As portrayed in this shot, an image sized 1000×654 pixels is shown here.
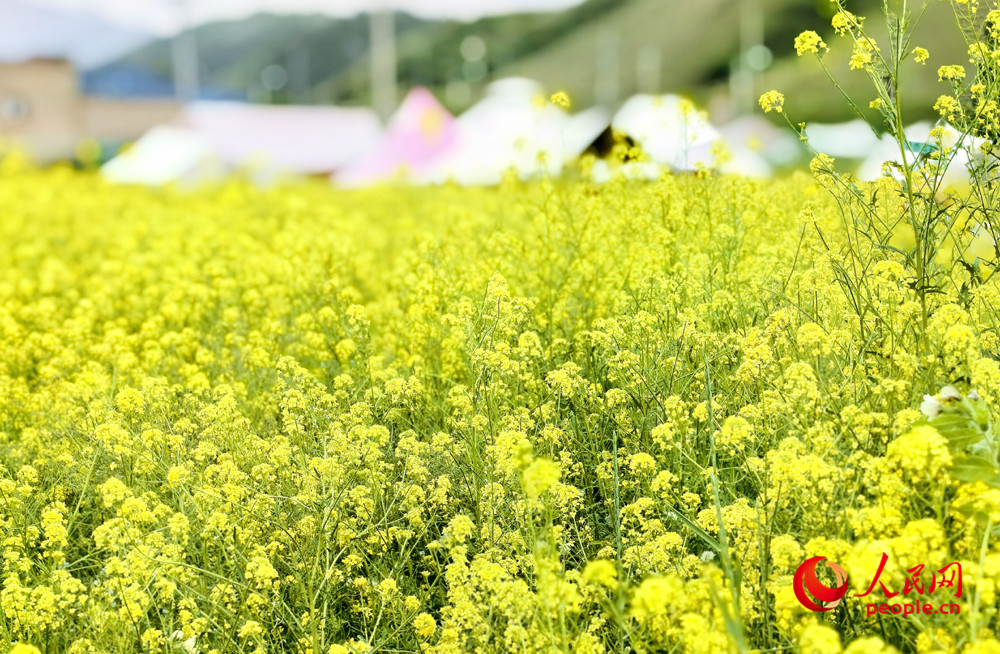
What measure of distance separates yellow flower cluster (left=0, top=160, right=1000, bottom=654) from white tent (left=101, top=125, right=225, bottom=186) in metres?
12.7

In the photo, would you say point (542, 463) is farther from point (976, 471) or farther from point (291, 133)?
point (291, 133)

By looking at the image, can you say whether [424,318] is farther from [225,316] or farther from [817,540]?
[817,540]

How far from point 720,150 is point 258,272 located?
9.62 feet

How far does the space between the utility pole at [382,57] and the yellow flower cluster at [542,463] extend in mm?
14155

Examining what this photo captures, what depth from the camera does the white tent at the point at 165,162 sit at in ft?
54.1

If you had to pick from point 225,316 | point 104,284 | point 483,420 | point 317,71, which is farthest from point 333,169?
point 317,71

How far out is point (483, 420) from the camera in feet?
9.66

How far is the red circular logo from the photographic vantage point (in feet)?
6.97

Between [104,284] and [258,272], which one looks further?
[104,284]

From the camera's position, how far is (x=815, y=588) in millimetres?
2162

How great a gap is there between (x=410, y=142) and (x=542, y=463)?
15.4 metres

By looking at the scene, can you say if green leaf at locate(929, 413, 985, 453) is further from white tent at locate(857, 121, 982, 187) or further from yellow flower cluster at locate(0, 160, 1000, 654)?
white tent at locate(857, 121, 982, 187)

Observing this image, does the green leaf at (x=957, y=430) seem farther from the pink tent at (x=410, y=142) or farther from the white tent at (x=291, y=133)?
the white tent at (x=291, y=133)

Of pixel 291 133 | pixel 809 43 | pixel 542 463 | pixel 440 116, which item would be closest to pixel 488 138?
pixel 440 116
